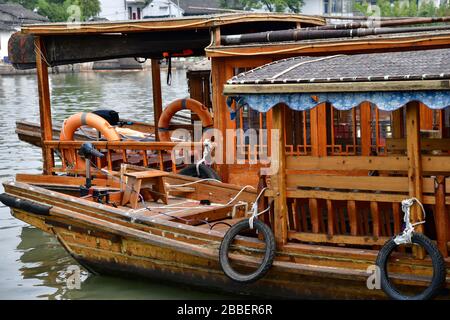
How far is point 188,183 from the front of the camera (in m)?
9.86

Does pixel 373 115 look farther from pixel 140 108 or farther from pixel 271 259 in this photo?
pixel 140 108

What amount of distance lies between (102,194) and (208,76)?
342cm

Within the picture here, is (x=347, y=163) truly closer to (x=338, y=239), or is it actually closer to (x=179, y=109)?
(x=338, y=239)

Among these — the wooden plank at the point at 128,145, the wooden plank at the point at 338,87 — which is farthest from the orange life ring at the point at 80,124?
the wooden plank at the point at 338,87

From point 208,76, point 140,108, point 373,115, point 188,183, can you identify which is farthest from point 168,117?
point 140,108

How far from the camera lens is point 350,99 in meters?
6.76

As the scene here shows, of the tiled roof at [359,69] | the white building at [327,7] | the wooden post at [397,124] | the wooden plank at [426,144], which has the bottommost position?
the wooden plank at [426,144]

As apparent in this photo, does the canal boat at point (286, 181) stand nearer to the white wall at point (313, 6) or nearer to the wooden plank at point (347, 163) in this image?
the wooden plank at point (347, 163)

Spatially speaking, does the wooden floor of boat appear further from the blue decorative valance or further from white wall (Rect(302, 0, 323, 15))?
white wall (Rect(302, 0, 323, 15))

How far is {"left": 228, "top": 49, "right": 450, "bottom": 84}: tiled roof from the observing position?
657 centimetres

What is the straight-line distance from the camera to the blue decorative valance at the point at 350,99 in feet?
21.1

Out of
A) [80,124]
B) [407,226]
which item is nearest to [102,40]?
[80,124]

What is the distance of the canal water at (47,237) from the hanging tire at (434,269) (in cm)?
200

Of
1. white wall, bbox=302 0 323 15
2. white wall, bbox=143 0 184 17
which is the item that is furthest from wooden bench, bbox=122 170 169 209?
white wall, bbox=143 0 184 17
